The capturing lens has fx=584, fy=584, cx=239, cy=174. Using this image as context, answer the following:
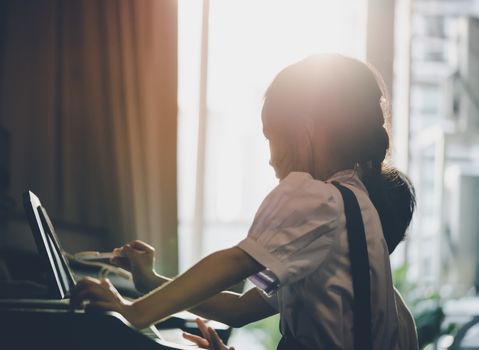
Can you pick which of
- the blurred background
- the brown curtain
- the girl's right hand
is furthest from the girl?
the brown curtain

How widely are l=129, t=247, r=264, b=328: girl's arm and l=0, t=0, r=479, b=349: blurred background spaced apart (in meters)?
1.29

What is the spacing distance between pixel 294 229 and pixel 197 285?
162 mm

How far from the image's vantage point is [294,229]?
0.86m

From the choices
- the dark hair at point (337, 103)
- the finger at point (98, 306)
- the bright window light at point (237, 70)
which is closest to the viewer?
the finger at point (98, 306)

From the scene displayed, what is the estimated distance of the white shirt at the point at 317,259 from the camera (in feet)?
2.80

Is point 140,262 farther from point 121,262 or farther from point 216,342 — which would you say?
point 216,342

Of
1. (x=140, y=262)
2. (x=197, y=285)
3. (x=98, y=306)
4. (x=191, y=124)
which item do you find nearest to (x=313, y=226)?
(x=197, y=285)

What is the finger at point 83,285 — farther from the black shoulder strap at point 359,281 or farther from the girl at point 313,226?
the black shoulder strap at point 359,281

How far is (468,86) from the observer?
3969 millimetres

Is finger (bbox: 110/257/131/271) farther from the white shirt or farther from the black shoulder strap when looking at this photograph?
the black shoulder strap

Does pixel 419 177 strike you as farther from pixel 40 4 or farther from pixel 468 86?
pixel 40 4

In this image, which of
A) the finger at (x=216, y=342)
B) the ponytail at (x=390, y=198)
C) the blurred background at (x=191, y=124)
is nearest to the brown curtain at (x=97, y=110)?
the blurred background at (x=191, y=124)

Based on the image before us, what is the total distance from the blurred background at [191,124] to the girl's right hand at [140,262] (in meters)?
0.96

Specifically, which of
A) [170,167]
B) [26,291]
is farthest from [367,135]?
[170,167]
